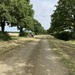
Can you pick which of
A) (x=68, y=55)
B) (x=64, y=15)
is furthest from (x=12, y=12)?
(x=68, y=55)

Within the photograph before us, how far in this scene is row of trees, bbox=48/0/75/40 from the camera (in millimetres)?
55938

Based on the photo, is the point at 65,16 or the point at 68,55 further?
the point at 65,16

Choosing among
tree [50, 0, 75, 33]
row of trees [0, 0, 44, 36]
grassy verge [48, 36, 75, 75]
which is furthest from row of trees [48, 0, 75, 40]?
grassy verge [48, 36, 75, 75]

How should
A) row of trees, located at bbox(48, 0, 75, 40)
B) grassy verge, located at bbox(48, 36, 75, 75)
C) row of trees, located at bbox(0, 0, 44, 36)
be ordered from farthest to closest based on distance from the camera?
row of trees, located at bbox(48, 0, 75, 40), row of trees, located at bbox(0, 0, 44, 36), grassy verge, located at bbox(48, 36, 75, 75)

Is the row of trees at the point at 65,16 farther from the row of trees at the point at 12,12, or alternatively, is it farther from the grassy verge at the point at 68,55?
the grassy verge at the point at 68,55

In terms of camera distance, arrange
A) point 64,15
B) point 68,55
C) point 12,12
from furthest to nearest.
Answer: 1. point 64,15
2. point 12,12
3. point 68,55

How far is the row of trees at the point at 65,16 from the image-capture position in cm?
5594

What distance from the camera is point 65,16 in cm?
5678

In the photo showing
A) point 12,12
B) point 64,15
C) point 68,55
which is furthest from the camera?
point 64,15

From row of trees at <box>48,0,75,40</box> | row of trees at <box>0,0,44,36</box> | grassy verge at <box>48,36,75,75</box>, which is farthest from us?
row of trees at <box>48,0,75,40</box>

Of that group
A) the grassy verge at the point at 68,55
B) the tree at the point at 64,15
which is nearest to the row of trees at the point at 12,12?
the tree at the point at 64,15

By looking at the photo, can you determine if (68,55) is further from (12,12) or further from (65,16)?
(65,16)

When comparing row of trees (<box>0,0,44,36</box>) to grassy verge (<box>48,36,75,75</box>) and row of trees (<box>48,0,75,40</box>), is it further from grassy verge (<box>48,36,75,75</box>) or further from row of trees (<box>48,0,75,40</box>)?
grassy verge (<box>48,36,75,75</box>)

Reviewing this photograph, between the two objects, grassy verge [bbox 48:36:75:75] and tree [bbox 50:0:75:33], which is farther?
tree [bbox 50:0:75:33]
